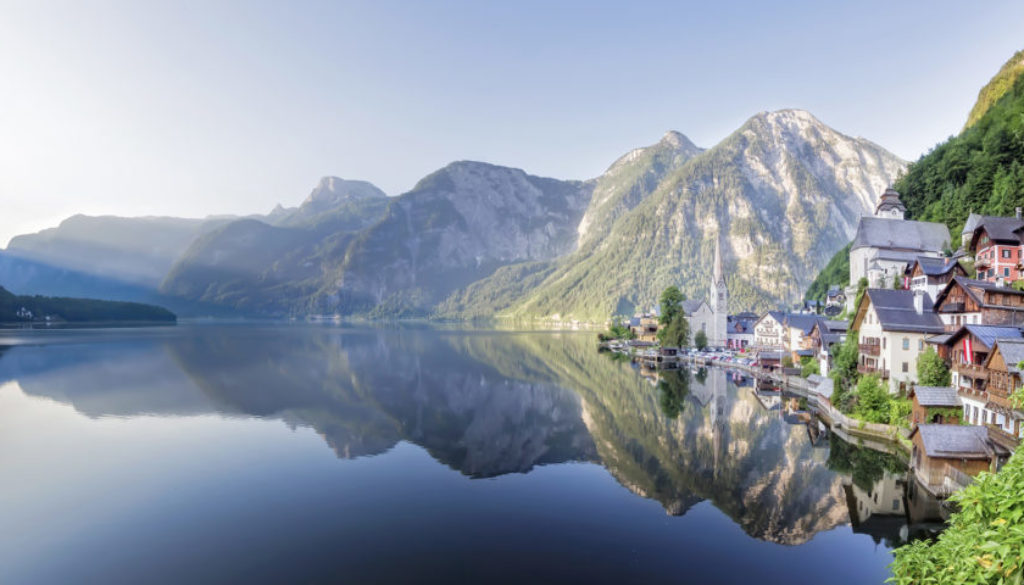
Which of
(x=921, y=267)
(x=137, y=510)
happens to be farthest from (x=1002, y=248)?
(x=137, y=510)

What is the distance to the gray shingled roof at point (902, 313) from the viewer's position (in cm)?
4647

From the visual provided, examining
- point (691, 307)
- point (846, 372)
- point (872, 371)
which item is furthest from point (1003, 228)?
point (691, 307)

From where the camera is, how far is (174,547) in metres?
25.2

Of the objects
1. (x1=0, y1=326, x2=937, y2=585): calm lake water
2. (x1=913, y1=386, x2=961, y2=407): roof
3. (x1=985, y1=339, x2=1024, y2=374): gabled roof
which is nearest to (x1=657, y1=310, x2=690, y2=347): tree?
(x1=0, y1=326, x2=937, y2=585): calm lake water

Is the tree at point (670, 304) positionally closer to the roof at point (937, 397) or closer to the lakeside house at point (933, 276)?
the lakeside house at point (933, 276)

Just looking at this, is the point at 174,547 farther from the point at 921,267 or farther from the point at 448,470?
the point at 921,267

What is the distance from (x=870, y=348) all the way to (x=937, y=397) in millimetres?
11724

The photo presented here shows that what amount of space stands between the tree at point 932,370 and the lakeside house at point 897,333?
7.09ft

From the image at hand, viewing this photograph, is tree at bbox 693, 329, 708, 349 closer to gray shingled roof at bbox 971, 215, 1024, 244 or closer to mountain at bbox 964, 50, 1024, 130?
gray shingled roof at bbox 971, 215, 1024, 244

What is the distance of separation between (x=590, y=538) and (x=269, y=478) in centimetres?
2430

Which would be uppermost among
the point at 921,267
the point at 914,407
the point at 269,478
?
the point at 921,267

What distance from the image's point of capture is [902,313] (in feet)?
157

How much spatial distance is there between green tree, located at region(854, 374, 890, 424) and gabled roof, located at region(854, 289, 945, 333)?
5.51m

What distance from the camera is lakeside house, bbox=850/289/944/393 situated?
152 ft
